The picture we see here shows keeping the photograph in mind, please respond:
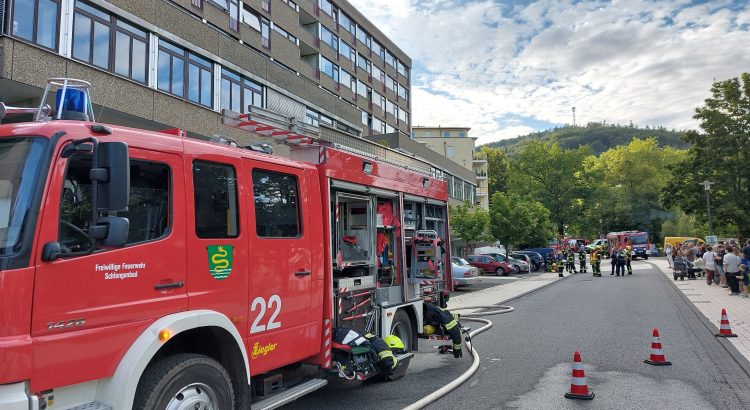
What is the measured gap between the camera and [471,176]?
→ 56.8 meters

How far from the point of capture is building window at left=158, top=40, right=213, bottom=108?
16328mm

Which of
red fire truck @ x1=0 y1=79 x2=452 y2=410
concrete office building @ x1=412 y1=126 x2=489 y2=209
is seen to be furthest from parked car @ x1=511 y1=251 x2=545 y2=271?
red fire truck @ x1=0 y1=79 x2=452 y2=410

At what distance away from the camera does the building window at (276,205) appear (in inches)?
188

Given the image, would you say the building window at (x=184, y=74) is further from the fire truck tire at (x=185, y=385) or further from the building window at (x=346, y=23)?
the building window at (x=346, y=23)

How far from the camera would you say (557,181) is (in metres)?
66.6

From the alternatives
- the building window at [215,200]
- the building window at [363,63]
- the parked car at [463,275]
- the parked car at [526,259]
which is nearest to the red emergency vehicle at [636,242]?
the parked car at [526,259]

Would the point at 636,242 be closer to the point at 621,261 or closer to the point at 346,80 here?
the point at 621,261

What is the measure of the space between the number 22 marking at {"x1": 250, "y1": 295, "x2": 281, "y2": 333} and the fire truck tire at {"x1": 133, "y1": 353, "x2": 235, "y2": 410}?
526 millimetres

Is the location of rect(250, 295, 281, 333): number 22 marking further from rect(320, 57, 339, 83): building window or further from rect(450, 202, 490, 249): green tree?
rect(320, 57, 339, 83): building window

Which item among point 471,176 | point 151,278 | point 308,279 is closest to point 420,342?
point 308,279

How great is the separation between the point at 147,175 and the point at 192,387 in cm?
157

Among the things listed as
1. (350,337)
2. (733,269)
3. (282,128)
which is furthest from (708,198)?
(282,128)

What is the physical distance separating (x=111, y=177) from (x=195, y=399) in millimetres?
1717

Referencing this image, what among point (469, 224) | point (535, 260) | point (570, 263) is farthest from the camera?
point (535, 260)
